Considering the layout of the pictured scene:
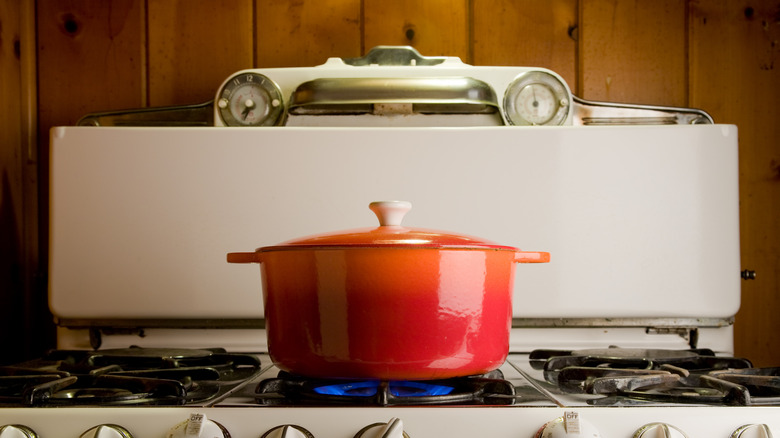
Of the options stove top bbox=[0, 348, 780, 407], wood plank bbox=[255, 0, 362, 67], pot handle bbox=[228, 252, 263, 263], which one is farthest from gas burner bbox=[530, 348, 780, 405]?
wood plank bbox=[255, 0, 362, 67]

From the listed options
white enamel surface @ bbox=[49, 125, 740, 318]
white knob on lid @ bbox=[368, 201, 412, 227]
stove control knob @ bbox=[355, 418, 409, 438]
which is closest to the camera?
stove control knob @ bbox=[355, 418, 409, 438]

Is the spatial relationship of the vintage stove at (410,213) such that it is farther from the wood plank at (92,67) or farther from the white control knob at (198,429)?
the white control knob at (198,429)

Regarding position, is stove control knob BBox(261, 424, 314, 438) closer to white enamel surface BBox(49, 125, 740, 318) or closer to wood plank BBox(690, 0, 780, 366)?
white enamel surface BBox(49, 125, 740, 318)

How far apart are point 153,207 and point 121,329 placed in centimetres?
19

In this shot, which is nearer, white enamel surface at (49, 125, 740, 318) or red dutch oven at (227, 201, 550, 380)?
red dutch oven at (227, 201, 550, 380)

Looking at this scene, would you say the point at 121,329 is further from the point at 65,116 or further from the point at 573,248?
the point at 573,248

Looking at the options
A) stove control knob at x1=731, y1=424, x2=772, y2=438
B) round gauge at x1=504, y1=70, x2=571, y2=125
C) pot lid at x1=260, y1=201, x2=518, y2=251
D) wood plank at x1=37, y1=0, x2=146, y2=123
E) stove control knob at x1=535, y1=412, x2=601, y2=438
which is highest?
wood plank at x1=37, y1=0, x2=146, y2=123

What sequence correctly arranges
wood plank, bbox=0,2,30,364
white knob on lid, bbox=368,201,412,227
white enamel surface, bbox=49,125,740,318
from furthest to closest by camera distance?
wood plank, bbox=0,2,30,364 → white enamel surface, bbox=49,125,740,318 → white knob on lid, bbox=368,201,412,227

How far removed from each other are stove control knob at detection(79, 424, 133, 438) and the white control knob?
4 centimetres

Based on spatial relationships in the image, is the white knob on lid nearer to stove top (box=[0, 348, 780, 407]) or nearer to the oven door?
stove top (box=[0, 348, 780, 407])

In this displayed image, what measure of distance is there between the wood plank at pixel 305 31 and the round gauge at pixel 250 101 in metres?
0.17

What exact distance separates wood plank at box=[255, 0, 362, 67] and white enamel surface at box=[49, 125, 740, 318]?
0.87 ft

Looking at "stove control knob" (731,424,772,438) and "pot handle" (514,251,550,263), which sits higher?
"pot handle" (514,251,550,263)

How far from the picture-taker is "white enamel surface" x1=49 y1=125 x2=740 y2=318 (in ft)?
3.26
